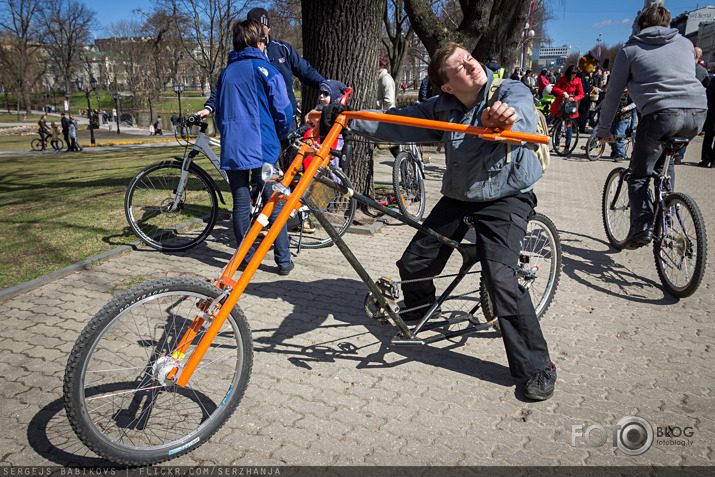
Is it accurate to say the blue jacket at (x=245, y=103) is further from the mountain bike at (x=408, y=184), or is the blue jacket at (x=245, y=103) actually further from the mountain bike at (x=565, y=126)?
the mountain bike at (x=565, y=126)

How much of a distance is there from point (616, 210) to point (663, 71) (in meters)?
1.75

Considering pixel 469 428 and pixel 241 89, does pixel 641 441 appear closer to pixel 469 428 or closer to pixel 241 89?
pixel 469 428

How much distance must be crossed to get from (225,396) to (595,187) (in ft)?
30.0

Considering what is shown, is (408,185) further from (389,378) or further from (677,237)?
(389,378)

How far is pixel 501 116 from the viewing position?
8.01ft

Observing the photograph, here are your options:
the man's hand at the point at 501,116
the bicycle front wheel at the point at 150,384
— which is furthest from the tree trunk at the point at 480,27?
the bicycle front wheel at the point at 150,384

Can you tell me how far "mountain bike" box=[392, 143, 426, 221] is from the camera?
6535mm

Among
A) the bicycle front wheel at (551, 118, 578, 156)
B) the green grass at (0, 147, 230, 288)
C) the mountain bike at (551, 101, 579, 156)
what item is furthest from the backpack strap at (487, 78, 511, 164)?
the bicycle front wheel at (551, 118, 578, 156)

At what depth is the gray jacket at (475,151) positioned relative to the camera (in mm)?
2836

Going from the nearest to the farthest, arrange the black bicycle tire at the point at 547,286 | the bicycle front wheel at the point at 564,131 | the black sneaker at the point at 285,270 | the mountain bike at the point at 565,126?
1. the black bicycle tire at the point at 547,286
2. the black sneaker at the point at 285,270
3. the mountain bike at the point at 565,126
4. the bicycle front wheel at the point at 564,131

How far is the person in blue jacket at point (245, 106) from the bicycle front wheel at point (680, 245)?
3682 mm

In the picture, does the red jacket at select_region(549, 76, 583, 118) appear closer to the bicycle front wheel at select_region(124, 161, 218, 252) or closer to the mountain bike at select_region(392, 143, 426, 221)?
the mountain bike at select_region(392, 143, 426, 221)

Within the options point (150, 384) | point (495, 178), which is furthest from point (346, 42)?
point (150, 384)

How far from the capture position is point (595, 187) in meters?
9.62
